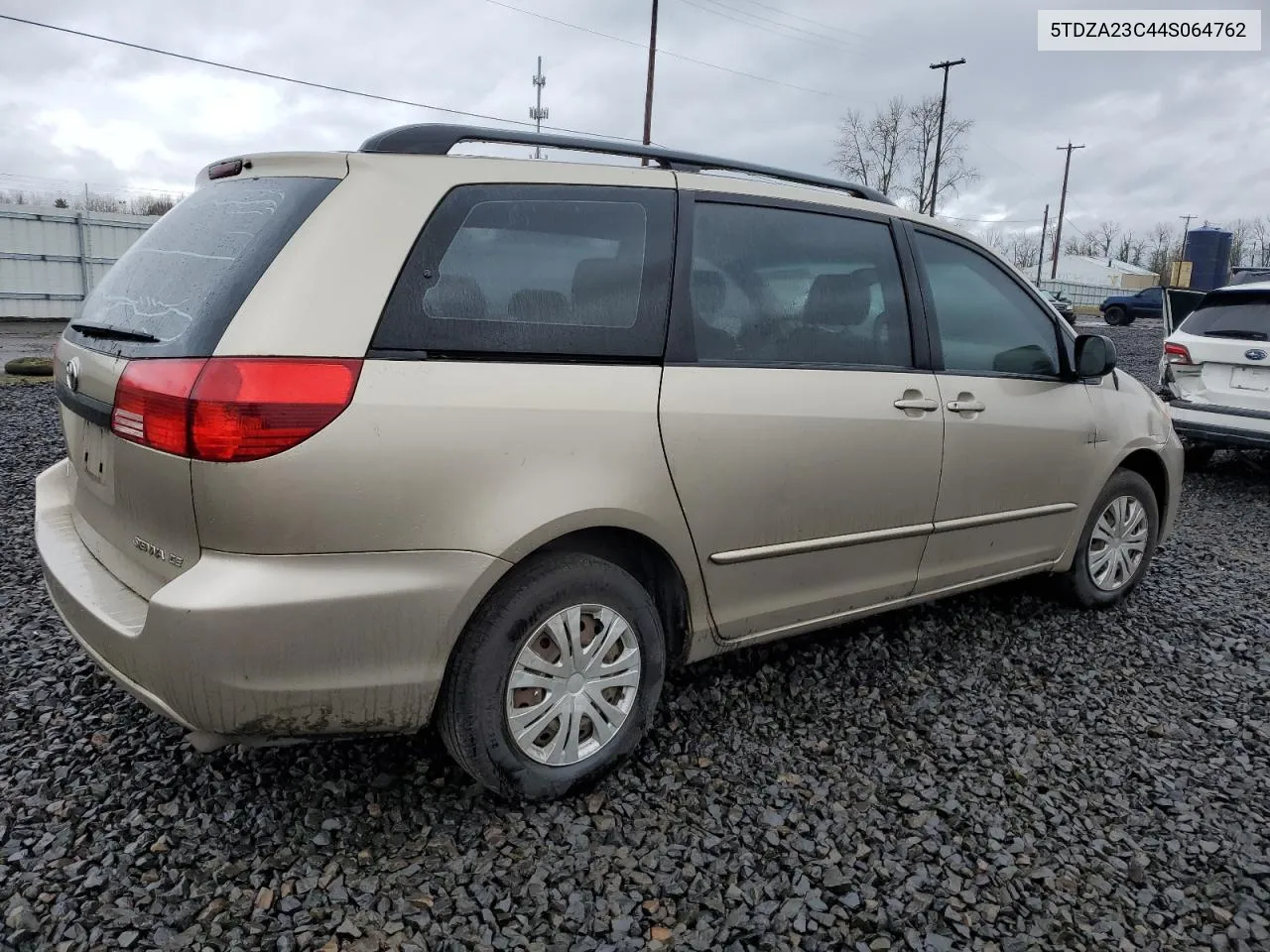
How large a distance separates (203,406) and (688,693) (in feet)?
6.35

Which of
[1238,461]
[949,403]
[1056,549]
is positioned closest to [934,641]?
[1056,549]

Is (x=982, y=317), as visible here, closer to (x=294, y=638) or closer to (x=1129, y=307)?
(x=294, y=638)

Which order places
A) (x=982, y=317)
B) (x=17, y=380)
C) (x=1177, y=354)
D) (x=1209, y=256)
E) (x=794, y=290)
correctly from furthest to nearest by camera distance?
(x=1209, y=256)
(x=17, y=380)
(x=1177, y=354)
(x=982, y=317)
(x=794, y=290)

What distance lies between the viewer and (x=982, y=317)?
12.1 ft

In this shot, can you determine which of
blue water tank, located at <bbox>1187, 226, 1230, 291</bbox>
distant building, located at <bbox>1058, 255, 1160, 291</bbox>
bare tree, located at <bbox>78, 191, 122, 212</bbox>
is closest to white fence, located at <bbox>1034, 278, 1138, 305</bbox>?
blue water tank, located at <bbox>1187, 226, 1230, 291</bbox>

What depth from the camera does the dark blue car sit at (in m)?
33.1

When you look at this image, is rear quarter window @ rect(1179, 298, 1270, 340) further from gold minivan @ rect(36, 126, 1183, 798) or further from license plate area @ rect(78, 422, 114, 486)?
license plate area @ rect(78, 422, 114, 486)

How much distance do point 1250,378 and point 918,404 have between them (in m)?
5.29

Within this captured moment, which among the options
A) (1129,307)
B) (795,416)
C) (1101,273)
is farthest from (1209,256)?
(1101,273)

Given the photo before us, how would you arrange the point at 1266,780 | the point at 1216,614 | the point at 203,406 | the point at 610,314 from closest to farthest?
the point at 203,406 → the point at 610,314 → the point at 1266,780 → the point at 1216,614

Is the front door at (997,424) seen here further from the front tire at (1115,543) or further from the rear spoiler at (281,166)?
the rear spoiler at (281,166)

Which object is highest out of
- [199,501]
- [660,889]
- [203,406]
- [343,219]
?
[343,219]

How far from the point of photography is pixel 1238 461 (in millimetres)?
8906

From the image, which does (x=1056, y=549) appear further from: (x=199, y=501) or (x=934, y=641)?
(x=199, y=501)
